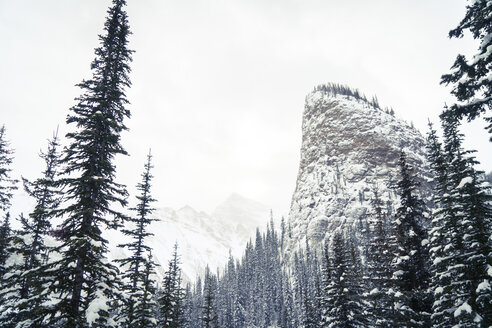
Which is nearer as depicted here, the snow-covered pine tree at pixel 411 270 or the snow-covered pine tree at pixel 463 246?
the snow-covered pine tree at pixel 463 246

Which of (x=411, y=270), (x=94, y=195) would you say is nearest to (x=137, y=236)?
(x=94, y=195)

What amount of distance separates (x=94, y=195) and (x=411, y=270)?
20625mm

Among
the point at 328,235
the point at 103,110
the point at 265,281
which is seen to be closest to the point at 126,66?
the point at 103,110

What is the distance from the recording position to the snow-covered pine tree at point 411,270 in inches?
771

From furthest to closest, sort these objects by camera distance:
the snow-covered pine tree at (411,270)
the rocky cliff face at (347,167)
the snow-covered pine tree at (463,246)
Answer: the rocky cliff face at (347,167) < the snow-covered pine tree at (411,270) < the snow-covered pine tree at (463,246)

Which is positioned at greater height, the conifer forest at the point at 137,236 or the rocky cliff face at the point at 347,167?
the rocky cliff face at the point at 347,167

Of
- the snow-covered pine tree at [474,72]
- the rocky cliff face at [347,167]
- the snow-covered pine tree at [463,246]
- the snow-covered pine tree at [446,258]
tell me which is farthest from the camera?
the rocky cliff face at [347,167]

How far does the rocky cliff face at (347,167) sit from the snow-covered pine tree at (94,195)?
13136cm

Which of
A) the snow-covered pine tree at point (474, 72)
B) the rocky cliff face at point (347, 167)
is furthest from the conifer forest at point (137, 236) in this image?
the rocky cliff face at point (347, 167)

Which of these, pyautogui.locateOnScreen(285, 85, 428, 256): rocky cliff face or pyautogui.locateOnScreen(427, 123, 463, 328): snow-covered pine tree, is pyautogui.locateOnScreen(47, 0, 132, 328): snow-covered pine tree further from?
pyautogui.locateOnScreen(285, 85, 428, 256): rocky cliff face

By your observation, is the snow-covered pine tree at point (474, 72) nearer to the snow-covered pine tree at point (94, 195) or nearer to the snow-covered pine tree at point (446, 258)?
the snow-covered pine tree at point (446, 258)

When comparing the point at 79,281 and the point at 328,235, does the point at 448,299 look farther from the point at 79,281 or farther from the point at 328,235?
the point at 328,235

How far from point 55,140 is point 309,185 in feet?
528

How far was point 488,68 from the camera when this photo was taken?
29.5 ft
